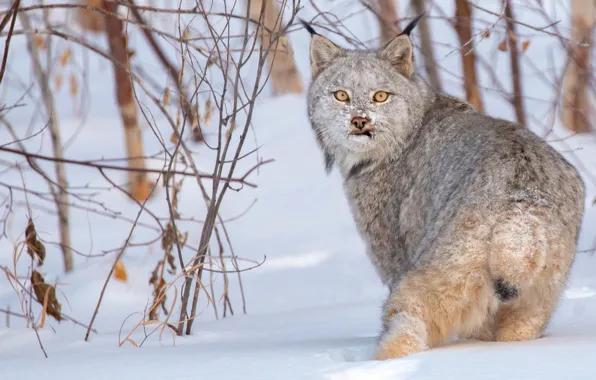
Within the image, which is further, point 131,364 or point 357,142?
point 357,142

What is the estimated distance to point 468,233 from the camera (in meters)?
3.72

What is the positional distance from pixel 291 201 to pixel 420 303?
21.1 feet

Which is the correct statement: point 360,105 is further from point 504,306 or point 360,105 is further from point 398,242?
point 504,306

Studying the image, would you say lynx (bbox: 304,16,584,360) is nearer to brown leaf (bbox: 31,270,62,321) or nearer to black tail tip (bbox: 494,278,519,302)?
black tail tip (bbox: 494,278,519,302)

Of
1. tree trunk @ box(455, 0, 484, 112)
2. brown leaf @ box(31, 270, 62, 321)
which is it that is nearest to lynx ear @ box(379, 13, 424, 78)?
brown leaf @ box(31, 270, 62, 321)

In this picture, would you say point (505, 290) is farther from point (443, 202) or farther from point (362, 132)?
point (362, 132)

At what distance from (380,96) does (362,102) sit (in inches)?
4.7

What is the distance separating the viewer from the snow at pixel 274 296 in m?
3.46

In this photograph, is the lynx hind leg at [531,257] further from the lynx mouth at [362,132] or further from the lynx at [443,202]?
the lynx mouth at [362,132]

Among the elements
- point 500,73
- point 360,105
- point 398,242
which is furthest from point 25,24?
point 500,73

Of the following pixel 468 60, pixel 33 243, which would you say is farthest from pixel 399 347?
pixel 468 60

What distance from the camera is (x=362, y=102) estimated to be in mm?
4969

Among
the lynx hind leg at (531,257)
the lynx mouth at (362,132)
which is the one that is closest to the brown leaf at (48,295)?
the lynx mouth at (362,132)

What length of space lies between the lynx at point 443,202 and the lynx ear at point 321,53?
0.54 feet
